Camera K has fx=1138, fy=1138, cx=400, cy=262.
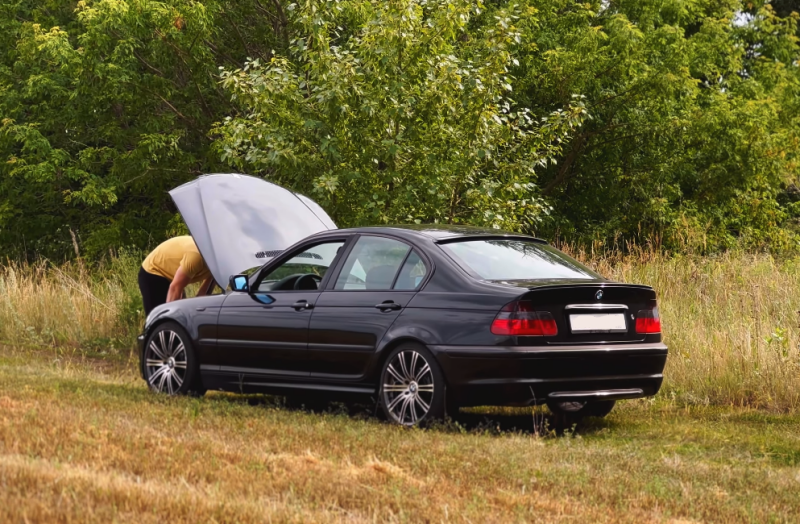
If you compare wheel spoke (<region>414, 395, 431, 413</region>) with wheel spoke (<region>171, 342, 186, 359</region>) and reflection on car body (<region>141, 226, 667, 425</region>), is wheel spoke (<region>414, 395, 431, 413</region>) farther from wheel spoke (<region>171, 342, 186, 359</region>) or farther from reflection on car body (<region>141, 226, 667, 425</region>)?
wheel spoke (<region>171, 342, 186, 359</region>)

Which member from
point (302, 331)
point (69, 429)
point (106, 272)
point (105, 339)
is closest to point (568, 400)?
point (302, 331)

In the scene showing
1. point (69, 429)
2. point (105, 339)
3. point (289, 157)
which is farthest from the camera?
point (105, 339)

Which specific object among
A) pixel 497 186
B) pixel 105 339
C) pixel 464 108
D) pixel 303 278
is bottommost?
pixel 105 339

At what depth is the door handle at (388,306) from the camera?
26.2 ft

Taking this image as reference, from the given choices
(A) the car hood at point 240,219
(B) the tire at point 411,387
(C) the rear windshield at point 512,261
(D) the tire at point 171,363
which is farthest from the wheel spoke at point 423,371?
(A) the car hood at point 240,219

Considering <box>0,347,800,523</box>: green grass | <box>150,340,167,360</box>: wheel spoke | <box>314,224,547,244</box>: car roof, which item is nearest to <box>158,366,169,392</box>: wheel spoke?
<box>150,340,167,360</box>: wheel spoke

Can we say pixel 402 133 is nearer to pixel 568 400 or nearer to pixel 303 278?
pixel 303 278

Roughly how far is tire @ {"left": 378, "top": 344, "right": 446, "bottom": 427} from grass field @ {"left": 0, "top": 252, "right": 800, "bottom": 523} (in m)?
0.14

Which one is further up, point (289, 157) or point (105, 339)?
point (289, 157)

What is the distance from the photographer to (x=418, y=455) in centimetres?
628

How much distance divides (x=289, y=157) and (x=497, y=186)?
8.09ft

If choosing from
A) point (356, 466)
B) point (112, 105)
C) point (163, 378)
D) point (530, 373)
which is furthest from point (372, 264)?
point (112, 105)

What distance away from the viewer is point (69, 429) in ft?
21.2

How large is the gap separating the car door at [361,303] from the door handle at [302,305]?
0.09 m
